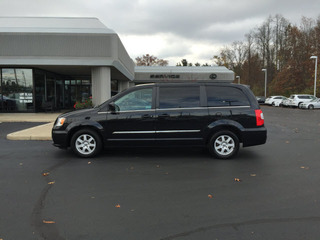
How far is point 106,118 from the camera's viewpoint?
6.32 meters

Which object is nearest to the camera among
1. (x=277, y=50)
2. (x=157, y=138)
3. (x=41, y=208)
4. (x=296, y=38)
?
(x=41, y=208)

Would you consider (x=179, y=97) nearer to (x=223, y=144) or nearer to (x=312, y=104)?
(x=223, y=144)

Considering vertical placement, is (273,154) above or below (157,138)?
below

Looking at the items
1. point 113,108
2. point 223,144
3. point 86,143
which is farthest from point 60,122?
point 223,144

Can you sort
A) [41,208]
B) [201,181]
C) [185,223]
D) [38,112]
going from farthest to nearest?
[38,112], [201,181], [41,208], [185,223]

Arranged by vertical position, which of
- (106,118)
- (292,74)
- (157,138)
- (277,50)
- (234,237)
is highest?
(277,50)

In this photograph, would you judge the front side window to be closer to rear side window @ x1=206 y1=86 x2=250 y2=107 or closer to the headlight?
the headlight

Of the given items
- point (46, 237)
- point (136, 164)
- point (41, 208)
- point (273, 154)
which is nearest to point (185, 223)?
point (46, 237)

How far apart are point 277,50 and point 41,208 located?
57.8m

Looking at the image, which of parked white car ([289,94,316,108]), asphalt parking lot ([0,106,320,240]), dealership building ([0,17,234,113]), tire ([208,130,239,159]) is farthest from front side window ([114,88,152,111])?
parked white car ([289,94,316,108])

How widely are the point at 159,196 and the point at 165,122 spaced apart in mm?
2471

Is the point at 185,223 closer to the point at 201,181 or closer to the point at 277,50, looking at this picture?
the point at 201,181

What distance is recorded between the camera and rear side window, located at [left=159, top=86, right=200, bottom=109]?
6414mm

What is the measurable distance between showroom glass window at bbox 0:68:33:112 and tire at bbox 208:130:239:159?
14.5 m
